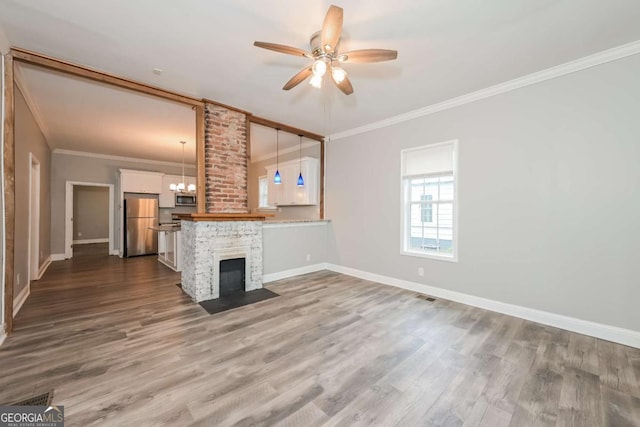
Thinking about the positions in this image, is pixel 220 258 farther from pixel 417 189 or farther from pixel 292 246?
pixel 417 189

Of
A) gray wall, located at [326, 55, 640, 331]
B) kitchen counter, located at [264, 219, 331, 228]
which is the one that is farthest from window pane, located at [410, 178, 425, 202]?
kitchen counter, located at [264, 219, 331, 228]

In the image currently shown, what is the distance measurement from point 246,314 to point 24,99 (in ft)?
14.6

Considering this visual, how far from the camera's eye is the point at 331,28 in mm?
1938

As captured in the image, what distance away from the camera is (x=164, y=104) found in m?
4.09

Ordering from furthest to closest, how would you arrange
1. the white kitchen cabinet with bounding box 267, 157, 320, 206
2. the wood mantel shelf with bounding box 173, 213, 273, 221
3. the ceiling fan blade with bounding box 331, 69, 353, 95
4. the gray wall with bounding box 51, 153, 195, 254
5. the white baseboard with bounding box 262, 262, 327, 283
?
the gray wall with bounding box 51, 153, 195, 254 < the white kitchen cabinet with bounding box 267, 157, 320, 206 < the white baseboard with bounding box 262, 262, 327, 283 < the wood mantel shelf with bounding box 173, 213, 273, 221 < the ceiling fan blade with bounding box 331, 69, 353, 95

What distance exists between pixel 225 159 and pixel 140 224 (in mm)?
5204

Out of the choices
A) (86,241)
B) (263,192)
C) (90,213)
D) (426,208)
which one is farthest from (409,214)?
(90,213)

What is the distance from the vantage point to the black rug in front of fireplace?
11.5ft

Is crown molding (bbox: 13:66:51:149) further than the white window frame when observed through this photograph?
No

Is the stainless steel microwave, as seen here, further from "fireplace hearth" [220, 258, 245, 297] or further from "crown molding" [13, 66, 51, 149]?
"fireplace hearth" [220, 258, 245, 297]

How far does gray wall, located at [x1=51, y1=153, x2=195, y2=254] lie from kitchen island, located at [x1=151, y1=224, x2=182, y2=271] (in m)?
1.86

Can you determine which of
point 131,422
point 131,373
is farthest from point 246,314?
point 131,422

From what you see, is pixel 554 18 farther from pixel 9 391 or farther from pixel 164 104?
pixel 9 391

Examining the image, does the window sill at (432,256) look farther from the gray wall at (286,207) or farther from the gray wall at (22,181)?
the gray wall at (22,181)
